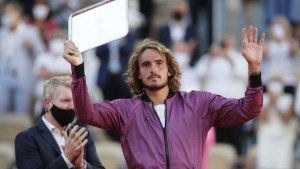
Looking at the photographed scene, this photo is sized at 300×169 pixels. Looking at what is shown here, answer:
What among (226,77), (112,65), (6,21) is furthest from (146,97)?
(6,21)

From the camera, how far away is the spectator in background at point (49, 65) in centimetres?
1564

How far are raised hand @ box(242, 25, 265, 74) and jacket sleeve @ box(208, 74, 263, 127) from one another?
0.06m

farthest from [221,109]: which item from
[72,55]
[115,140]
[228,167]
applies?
[115,140]

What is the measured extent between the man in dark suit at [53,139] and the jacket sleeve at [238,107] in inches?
35.3

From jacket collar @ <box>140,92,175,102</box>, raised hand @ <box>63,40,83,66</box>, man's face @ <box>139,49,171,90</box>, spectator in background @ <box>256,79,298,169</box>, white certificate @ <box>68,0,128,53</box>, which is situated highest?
white certificate @ <box>68,0,128,53</box>

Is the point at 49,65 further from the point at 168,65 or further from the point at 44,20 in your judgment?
the point at 168,65

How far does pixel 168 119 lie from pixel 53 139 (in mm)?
874

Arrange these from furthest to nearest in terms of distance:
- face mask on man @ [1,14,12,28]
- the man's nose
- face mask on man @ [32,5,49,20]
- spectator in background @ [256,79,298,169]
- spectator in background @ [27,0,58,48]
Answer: face mask on man @ [32,5,49,20] < spectator in background @ [27,0,58,48] < face mask on man @ [1,14,12,28] < spectator in background @ [256,79,298,169] < the man's nose

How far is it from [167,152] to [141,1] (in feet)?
35.1

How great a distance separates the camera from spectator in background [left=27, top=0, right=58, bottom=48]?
16859mm

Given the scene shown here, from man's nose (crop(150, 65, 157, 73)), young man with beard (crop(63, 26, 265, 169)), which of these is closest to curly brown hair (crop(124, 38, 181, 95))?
young man with beard (crop(63, 26, 265, 169))

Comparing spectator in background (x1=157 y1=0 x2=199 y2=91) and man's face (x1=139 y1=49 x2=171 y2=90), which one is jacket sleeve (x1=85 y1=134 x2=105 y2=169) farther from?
spectator in background (x1=157 y1=0 x2=199 y2=91)

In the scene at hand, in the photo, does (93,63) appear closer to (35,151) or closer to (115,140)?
(115,140)

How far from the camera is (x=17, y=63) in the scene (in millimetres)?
16375
